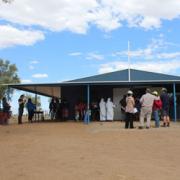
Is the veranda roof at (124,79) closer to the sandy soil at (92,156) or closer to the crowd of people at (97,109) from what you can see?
the crowd of people at (97,109)

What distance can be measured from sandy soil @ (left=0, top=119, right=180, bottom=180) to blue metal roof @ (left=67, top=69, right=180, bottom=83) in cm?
962

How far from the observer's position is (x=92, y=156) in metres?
12.4

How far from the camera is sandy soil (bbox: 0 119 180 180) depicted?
10.1 meters

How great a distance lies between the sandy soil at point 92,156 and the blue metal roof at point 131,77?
9623 mm

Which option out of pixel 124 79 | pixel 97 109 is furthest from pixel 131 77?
pixel 97 109

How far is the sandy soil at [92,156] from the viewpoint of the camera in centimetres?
1005

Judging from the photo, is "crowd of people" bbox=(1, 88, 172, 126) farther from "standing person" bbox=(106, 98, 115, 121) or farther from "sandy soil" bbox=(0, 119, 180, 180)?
"sandy soil" bbox=(0, 119, 180, 180)

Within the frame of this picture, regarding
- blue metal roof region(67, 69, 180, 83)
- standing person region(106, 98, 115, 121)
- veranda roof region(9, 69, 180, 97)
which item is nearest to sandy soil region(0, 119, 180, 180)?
veranda roof region(9, 69, 180, 97)

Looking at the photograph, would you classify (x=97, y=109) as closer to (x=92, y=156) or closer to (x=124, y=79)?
(x=124, y=79)

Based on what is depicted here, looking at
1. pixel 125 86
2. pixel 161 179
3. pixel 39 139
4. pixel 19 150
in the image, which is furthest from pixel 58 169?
pixel 125 86

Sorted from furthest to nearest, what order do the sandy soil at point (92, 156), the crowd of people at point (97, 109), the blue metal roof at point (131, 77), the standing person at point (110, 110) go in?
1. the blue metal roof at point (131, 77)
2. the standing person at point (110, 110)
3. the crowd of people at point (97, 109)
4. the sandy soil at point (92, 156)

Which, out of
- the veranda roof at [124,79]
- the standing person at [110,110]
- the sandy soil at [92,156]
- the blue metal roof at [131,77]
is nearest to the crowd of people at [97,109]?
the standing person at [110,110]

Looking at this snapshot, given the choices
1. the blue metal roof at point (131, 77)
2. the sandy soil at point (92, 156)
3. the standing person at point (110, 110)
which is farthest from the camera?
the blue metal roof at point (131, 77)

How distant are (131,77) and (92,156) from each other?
16.0 metres
